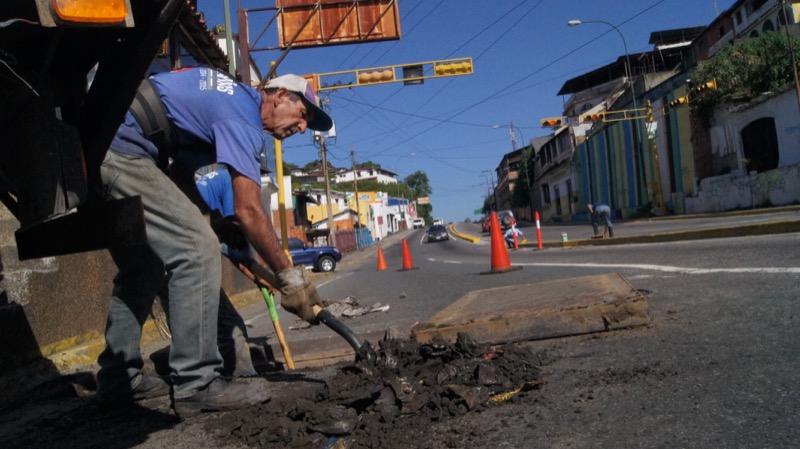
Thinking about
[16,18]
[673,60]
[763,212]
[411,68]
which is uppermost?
[673,60]

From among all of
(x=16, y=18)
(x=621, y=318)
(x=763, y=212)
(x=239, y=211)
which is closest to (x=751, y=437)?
(x=621, y=318)

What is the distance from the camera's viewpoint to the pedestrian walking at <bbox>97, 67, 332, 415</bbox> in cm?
247

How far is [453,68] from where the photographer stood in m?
20.5

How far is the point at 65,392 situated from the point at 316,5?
566 inches

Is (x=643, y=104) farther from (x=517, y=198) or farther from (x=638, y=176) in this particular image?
(x=517, y=198)

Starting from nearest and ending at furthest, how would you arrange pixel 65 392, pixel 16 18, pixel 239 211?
1. pixel 16 18
2. pixel 239 211
3. pixel 65 392

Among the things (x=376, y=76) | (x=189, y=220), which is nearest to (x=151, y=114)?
(x=189, y=220)

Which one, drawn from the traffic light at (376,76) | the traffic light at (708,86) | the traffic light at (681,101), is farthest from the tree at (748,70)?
the traffic light at (376,76)

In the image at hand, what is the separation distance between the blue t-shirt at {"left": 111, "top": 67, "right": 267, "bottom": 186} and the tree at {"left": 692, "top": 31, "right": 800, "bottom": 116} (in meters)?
28.9

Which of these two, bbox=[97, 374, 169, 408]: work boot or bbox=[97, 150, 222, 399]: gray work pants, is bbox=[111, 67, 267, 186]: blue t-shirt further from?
bbox=[97, 374, 169, 408]: work boot

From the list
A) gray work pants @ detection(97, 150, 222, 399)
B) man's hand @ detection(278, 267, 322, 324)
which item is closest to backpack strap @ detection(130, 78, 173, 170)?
gray work pants @ detection(97, 150, 222, 399)

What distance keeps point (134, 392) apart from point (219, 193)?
1228 mm

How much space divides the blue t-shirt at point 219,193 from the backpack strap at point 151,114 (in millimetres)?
900

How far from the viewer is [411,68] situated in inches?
802
